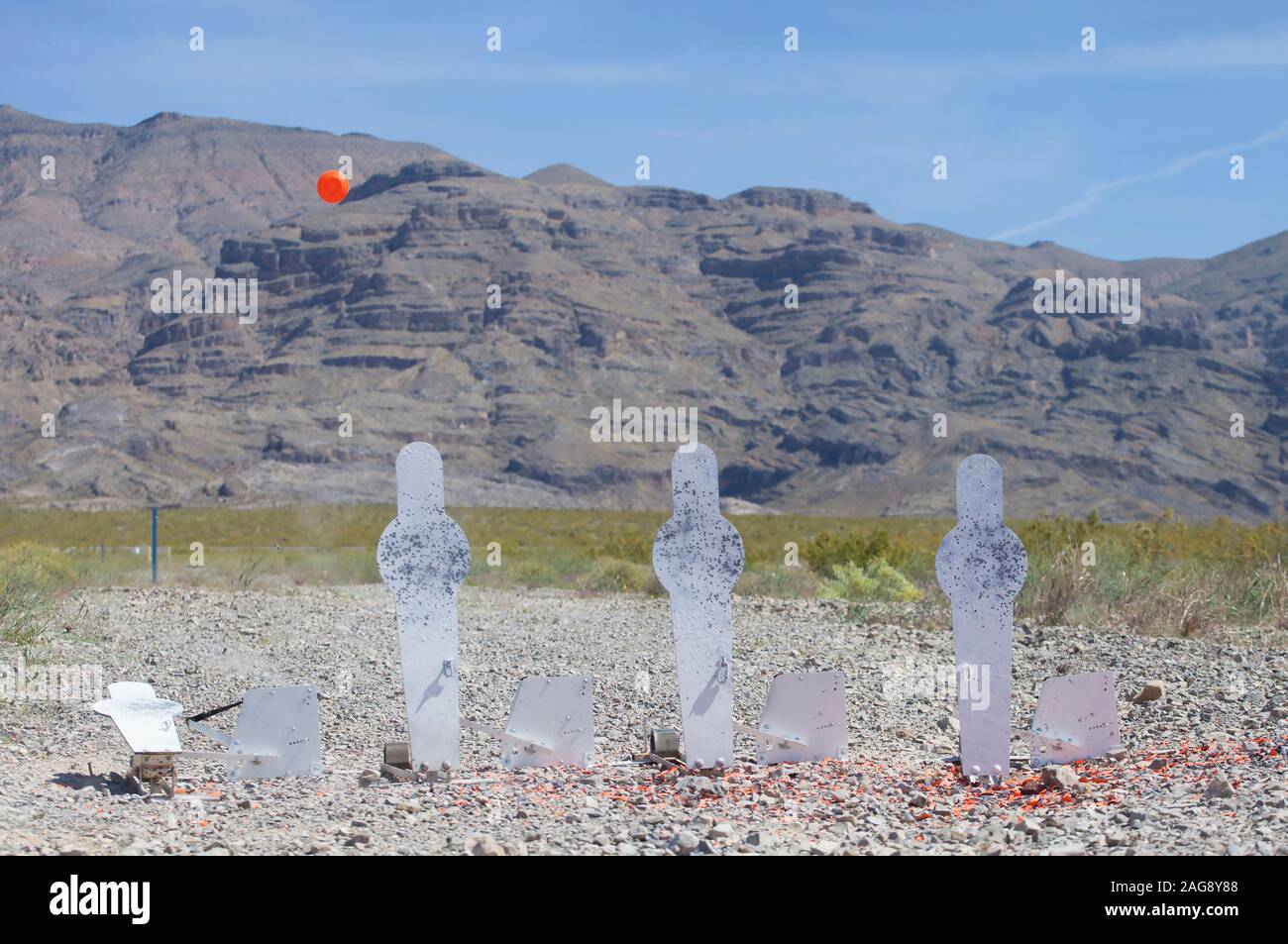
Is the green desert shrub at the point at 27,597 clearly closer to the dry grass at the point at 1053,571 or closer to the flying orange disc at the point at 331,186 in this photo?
the dry grass at the point at 1053,571

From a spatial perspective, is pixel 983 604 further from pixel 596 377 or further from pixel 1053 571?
pixel 596 377

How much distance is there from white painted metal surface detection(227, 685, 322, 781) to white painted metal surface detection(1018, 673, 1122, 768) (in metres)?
4.06

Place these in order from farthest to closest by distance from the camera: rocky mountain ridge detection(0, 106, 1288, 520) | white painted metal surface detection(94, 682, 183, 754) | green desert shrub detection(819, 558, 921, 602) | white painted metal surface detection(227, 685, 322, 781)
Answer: rocky mountain ridge detection(0, 106, 1288, 520), green desert shrub detection(819, 558, 921, 602), white painted metal surface detection(227, 685, 322, 781), white painted metal surface detection(94, 682, 183, 754)

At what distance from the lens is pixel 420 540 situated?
7.81 meters

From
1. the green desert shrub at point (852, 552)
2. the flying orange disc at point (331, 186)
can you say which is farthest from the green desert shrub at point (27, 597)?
the green desert shrub at point (852, 552)

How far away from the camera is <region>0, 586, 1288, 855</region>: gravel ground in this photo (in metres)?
6.46

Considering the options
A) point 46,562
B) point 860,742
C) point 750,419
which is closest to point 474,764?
point 860,742

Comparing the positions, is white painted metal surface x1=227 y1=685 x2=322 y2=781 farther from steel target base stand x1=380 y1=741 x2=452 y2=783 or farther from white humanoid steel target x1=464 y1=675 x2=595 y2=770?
white humanoid steel target x1=464 y1=675 x2=595 y2=770

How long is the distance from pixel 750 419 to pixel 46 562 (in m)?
119

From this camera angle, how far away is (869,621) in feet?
52.4

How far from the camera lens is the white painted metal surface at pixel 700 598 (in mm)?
7824

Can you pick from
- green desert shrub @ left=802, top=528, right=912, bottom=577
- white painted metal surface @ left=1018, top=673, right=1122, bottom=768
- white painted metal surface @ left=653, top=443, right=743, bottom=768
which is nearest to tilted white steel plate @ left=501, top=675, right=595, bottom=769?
white painted metal surface @ left=653, top=443, right=743, bottom=768

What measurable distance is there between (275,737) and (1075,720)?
4565 millimetres

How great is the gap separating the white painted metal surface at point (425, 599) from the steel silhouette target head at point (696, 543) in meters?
1.11
